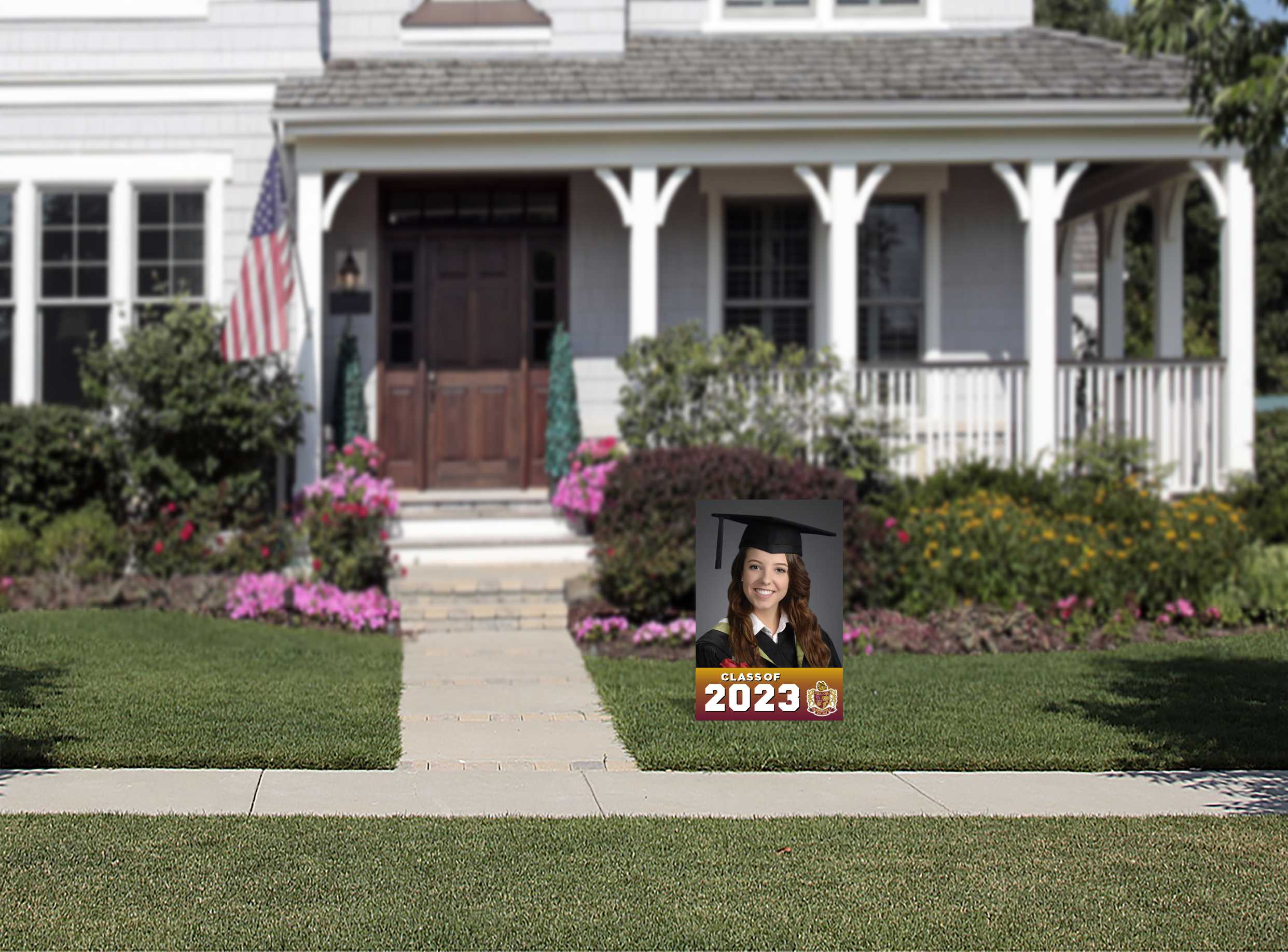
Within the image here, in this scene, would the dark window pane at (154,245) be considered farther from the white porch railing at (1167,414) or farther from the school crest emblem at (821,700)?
the school crest emblem at (821,700)

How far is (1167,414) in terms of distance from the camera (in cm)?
1322

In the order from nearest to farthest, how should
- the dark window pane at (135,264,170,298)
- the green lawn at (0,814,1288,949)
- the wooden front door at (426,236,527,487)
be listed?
1. the green lawn at (0,814,1288,949)
2. the dark window pane at (135,264,170,298)
3. the wooden front door at (426,236,527,487)

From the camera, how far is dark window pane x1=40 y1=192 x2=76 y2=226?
1376 cm

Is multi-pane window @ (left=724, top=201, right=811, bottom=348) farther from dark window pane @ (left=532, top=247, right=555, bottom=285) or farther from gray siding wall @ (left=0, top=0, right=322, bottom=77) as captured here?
gray siding wall @ (left=0, top=0, right=322, bottom=77)

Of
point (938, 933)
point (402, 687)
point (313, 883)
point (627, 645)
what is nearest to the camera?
point (938, 933)

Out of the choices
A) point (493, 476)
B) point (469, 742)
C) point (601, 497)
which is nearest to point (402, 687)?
point (469, 742)

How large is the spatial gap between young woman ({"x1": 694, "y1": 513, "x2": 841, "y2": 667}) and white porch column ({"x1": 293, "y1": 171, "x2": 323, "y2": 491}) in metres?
6.89

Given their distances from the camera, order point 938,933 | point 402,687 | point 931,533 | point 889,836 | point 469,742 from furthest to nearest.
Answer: point 931,533 < point 402,687 < point 469,742 < point 889,836 < point 938,933

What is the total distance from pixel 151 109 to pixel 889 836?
1082cm

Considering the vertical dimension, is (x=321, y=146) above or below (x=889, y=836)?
above

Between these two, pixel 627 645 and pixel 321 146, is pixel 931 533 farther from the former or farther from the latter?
pixel 321 146

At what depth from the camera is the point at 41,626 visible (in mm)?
9984

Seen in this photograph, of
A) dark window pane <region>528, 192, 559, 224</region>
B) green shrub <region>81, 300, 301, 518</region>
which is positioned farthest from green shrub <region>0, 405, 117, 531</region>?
dark window pane <region>528, 192, 559, 224</region>

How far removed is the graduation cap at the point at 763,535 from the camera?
6.94 m
